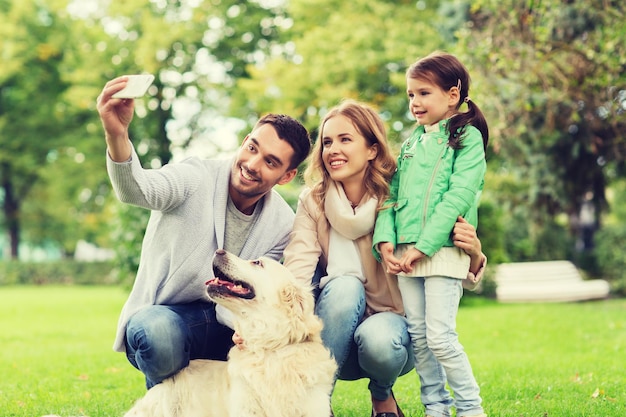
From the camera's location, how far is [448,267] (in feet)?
11.5

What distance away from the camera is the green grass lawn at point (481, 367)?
15.0 ft

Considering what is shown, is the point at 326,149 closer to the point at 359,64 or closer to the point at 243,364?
the point at 243,364

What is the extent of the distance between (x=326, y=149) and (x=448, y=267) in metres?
0.98

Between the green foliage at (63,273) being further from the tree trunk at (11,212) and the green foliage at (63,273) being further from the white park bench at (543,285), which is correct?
the white park bench at (543,285)

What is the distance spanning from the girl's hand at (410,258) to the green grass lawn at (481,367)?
131 centimetres

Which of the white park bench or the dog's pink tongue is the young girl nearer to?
the dog's pink tongue

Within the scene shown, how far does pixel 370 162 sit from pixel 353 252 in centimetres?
54

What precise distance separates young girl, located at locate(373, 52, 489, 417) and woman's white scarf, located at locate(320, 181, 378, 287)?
10 centimetres

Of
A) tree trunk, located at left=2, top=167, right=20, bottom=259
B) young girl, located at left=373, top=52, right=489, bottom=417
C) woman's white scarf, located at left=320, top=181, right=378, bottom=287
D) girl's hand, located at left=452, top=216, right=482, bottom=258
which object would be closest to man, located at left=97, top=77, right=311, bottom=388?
woman's white scarf, located at left=320, top=181, right=378, bottom=287

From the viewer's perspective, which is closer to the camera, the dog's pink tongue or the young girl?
the dog's pink tongue

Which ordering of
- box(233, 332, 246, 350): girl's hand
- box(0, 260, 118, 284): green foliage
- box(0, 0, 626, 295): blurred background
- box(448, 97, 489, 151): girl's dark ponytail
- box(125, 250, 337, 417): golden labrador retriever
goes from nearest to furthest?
box(125, 250, 337, 417): golden labrador retriever, box(233, 332, 246, 350): girl's hand, box(448, 97, 489, 151): girl's dark ponytail, box(0, 0, 626, 295): blurred background, box(0, 260, 118, 284): green foliage

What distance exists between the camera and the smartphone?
2834 mm

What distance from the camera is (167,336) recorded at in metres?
3.50

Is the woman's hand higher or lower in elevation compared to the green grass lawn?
higher
